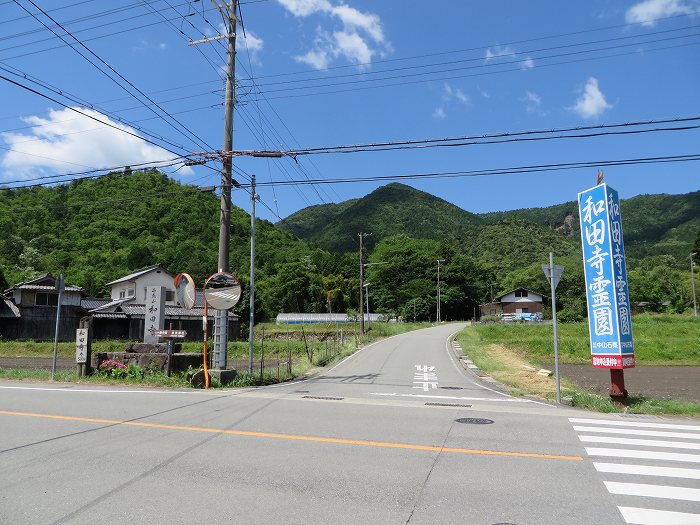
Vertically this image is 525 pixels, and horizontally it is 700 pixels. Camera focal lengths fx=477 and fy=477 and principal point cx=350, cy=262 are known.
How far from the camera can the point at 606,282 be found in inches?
431

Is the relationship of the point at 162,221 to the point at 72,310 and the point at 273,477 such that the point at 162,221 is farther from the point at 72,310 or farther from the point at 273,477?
the point at 273,477

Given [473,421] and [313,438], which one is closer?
[313,438]

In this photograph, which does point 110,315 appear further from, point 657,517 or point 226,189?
point 657,517

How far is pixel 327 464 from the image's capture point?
588cm

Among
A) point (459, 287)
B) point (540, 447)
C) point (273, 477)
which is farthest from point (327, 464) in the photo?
point (459, 287)

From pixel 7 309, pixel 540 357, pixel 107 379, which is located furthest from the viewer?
pixel 7 309

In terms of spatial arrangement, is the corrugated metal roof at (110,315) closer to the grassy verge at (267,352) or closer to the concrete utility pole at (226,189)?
the grassy verge at (267,352)

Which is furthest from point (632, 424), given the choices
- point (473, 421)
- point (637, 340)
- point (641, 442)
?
point (637, 340)

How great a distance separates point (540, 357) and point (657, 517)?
32.0 metres

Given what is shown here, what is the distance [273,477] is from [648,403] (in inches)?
376

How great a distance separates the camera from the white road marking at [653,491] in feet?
15.8

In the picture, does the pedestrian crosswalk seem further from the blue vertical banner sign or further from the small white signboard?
the small white signboard

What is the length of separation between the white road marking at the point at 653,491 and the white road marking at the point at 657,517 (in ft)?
1.49

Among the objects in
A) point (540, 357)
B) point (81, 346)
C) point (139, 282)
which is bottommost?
point (540, 357)
